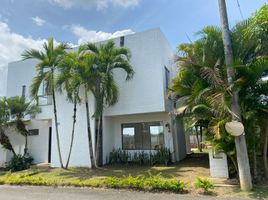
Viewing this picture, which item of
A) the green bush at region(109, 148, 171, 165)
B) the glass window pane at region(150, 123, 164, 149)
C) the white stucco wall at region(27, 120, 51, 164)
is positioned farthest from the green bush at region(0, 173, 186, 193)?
the white stucco wall at region(27, 120, 51, 164)

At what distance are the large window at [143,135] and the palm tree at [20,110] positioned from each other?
636cm

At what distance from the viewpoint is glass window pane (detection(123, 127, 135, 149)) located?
13781mm

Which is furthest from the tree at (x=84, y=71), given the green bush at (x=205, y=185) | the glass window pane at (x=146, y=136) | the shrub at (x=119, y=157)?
the green bush at (x=205, y=185)

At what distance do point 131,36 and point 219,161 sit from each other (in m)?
9.05

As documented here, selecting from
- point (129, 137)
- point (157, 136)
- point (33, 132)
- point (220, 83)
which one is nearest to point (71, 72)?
point (129, 137)

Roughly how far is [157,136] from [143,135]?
0.92m

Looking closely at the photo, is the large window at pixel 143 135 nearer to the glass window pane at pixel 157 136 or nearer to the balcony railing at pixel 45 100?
the glass window pane at pixel 157 136

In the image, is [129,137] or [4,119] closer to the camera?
[4,119]

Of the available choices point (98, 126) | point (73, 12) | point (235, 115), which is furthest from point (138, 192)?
point (73, 12)

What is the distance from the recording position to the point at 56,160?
1312cm

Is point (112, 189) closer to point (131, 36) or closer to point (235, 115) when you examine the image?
point (235, 115)

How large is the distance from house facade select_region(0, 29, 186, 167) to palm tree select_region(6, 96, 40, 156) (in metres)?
0.52

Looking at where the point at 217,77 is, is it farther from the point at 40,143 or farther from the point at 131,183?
the point at 40,143

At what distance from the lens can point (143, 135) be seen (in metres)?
13.6
